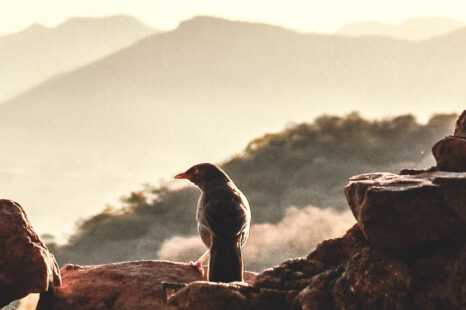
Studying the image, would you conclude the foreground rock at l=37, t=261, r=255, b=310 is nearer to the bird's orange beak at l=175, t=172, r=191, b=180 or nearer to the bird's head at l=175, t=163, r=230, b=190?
the bird's head at l=175, t=163, r=230, b=190

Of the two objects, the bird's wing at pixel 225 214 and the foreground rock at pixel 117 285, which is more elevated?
the bird's wing at pixel 225 214

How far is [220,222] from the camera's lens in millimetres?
5562

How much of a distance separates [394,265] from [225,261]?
2075mm

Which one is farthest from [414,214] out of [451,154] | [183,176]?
[183,176]

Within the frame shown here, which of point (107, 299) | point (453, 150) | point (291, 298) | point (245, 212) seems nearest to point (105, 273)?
point (107, 299)

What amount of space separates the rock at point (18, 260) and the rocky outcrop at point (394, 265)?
1.69 metres

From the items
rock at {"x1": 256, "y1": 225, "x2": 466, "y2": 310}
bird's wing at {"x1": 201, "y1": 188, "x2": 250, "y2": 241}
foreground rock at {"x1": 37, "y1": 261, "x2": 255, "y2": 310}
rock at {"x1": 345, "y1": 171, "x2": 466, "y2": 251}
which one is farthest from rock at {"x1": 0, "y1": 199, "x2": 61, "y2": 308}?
rock at {"x1": 345, "y1": 171, "x2": 466, "y2": 251}

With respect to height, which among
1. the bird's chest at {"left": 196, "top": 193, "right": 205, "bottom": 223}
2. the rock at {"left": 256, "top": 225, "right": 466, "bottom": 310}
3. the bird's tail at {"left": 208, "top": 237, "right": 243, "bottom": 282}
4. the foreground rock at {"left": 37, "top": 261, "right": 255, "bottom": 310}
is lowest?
the foreground rock at {"left": 37, "top": 261, "right": 255, "bottom": 310}

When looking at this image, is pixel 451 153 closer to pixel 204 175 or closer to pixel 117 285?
pixel 204 175

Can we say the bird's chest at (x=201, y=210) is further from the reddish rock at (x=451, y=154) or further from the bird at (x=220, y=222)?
the reddish rock at (x=451, y=154)

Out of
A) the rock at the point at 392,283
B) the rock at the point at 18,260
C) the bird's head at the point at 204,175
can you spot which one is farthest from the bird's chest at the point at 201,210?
the rock at the point at 392,283

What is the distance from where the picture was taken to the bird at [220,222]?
518 cm

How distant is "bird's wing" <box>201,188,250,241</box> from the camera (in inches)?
215

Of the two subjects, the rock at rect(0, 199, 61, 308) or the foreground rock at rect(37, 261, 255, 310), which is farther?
the foreground rock at rect(37, 261, 255, 310)
